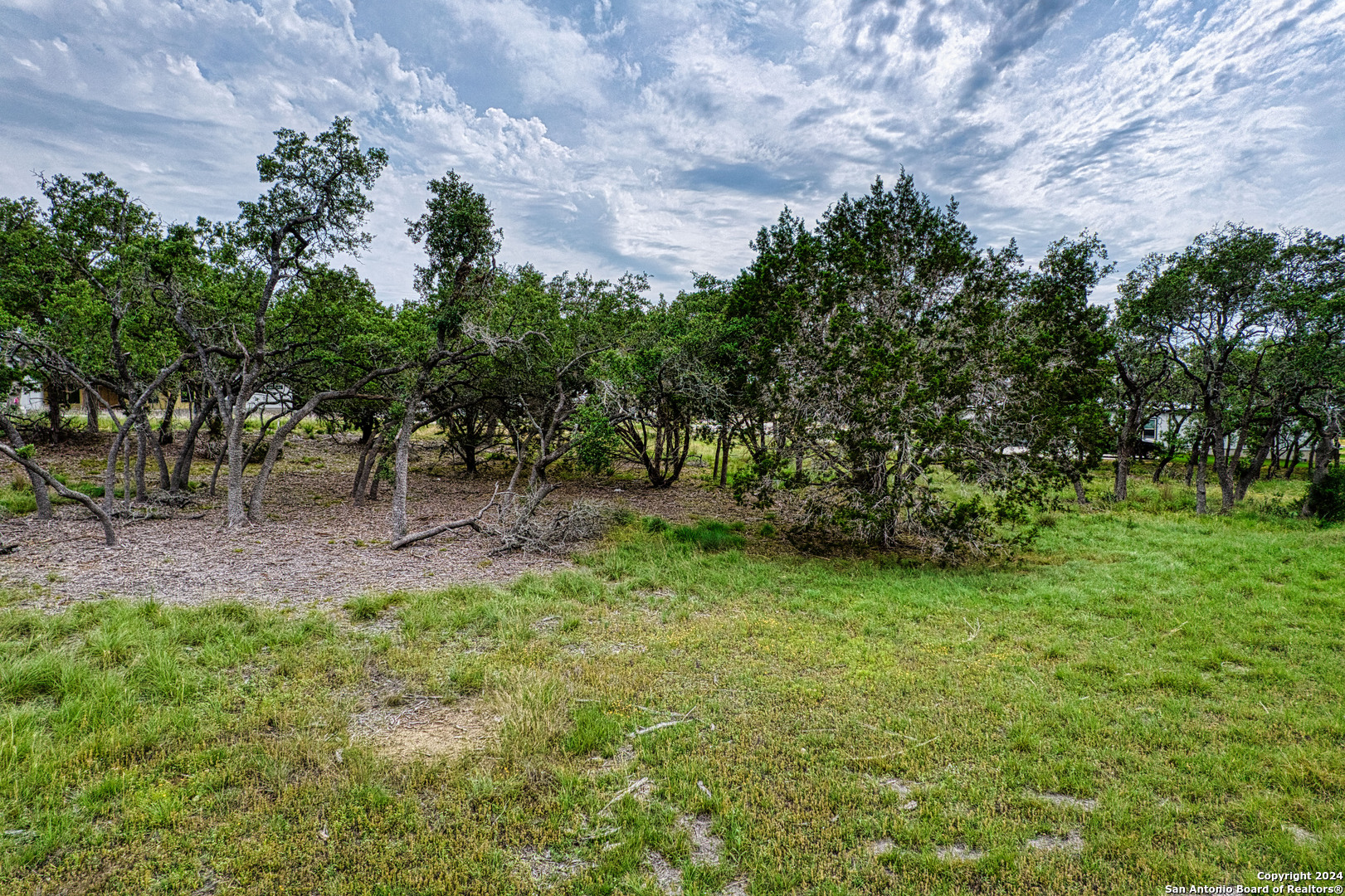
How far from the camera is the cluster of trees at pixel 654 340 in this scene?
33.5 ft

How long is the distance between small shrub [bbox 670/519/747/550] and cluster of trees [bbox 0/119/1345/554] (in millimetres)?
1399

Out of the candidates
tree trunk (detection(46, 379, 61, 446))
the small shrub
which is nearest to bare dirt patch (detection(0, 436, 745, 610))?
the small shrub

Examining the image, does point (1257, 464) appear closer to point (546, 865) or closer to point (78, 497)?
point (546, 865)

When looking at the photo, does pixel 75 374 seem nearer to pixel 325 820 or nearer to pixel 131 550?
pixel 131 550

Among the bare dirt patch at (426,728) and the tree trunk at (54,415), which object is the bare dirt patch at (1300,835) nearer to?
the bare dirt patch at (426,728)

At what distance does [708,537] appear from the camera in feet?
40.2

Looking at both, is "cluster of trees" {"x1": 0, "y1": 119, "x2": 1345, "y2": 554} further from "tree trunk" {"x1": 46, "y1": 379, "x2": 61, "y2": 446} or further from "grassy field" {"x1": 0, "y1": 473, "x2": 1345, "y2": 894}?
"tree trunk" {"x1": 46, "y1": 379, "x2": 61, "y2": 446}

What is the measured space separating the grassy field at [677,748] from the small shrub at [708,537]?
3.63 m

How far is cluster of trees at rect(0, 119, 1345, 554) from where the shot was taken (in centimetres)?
1022

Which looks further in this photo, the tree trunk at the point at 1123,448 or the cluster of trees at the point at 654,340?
the tree trunk at the point at 1123,448

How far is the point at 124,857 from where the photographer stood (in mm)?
3301

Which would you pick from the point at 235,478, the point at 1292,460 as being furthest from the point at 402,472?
the point at 1292,460

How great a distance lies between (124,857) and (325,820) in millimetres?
1036

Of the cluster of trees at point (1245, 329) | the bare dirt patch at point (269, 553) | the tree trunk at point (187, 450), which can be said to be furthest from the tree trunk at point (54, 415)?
the cluster of trees at point (1245, 329)
